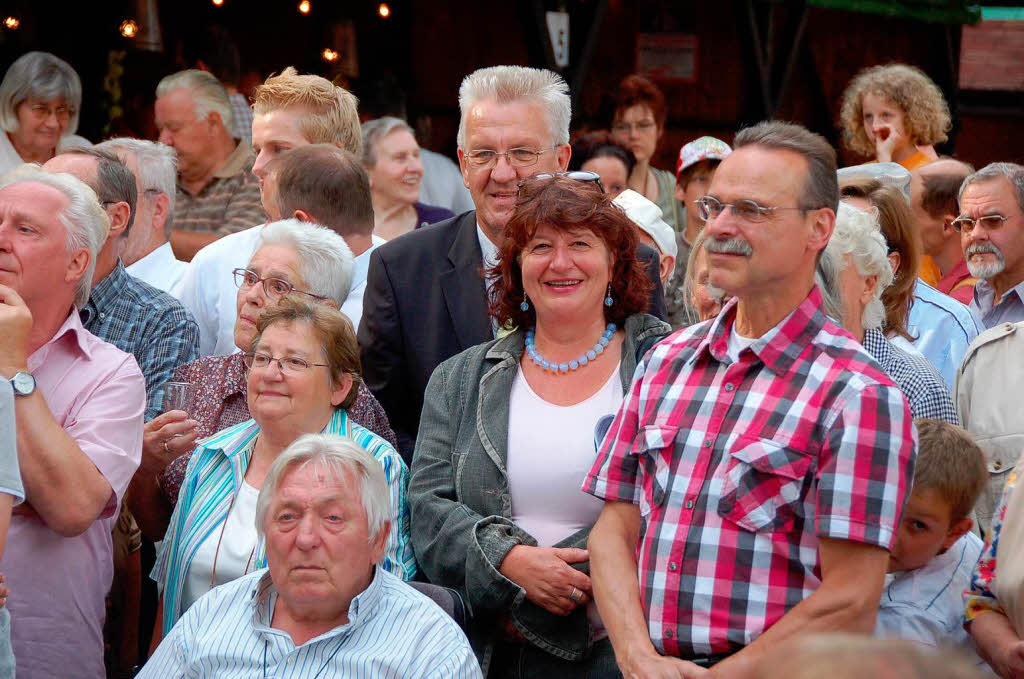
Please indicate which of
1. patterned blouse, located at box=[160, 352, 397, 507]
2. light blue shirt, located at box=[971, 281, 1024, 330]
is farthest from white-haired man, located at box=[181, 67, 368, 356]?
light blue shirt, located at box=[971, 281, 1024, 330]

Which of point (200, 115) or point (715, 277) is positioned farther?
point (200, 115)

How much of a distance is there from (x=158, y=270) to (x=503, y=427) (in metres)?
2.05

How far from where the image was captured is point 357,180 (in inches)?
185

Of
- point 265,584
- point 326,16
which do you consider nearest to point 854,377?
point 265,584

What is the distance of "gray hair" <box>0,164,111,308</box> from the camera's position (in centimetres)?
378

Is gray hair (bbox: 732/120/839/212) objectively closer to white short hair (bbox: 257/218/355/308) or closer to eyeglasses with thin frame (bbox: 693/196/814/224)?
eyeglasses with thin frame (bbox: 693/196/814/224)

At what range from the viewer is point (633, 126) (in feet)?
24.1

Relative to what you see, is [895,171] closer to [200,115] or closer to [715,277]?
[715,277]

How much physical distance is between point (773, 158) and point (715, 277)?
0.28 meters

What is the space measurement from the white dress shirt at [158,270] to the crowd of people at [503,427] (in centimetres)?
1

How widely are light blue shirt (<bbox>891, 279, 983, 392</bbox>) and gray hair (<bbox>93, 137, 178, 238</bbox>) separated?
2.79 m

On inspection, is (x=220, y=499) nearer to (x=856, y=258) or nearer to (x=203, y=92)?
(x=856, y=258)

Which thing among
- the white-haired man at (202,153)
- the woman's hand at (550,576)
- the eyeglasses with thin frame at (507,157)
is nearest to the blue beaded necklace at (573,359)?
the woman's hand at (550,576)

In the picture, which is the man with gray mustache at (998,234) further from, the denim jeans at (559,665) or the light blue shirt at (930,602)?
the denim jeans at (559,665)
